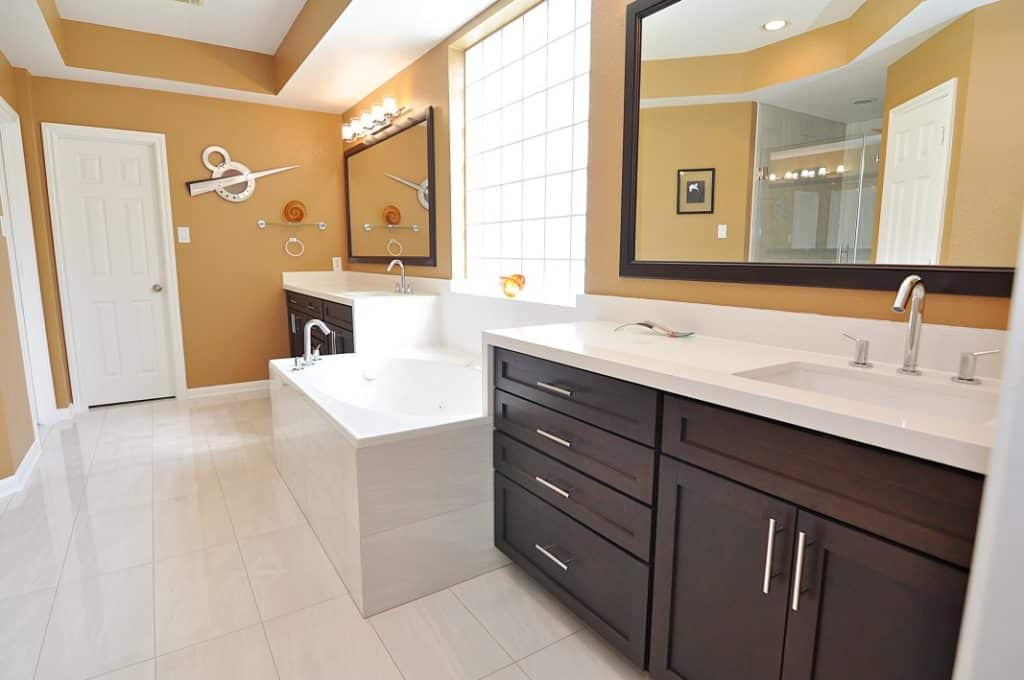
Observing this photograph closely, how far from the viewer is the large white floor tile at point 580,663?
4.93 feet

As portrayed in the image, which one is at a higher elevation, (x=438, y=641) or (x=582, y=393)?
(x=582, y=393)

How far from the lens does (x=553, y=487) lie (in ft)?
5.48

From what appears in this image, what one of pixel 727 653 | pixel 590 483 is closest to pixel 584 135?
pixel 590 483

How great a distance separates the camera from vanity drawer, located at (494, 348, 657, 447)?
135 cm

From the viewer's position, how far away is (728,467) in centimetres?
116

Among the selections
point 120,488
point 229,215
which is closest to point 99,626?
point 120,488

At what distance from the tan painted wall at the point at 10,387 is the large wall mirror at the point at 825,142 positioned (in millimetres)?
2957

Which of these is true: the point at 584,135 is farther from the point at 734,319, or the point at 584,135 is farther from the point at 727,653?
the point at 727,653

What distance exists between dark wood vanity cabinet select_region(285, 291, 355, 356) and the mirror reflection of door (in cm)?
196

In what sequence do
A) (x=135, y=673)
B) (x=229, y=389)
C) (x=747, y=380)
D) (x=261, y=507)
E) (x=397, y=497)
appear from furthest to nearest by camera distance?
(x=229, y=389), (x=261, y=507), (x=397, y=497), (x=135, y=673), (x=747, y=380)

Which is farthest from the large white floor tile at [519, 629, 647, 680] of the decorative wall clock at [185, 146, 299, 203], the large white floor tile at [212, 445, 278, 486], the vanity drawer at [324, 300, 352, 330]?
the decorative wall clock at [185, 146, 299, 203]

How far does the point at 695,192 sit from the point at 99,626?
A: 2.37 m

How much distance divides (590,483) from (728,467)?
461mm

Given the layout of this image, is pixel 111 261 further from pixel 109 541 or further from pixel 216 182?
pixel 109 541
